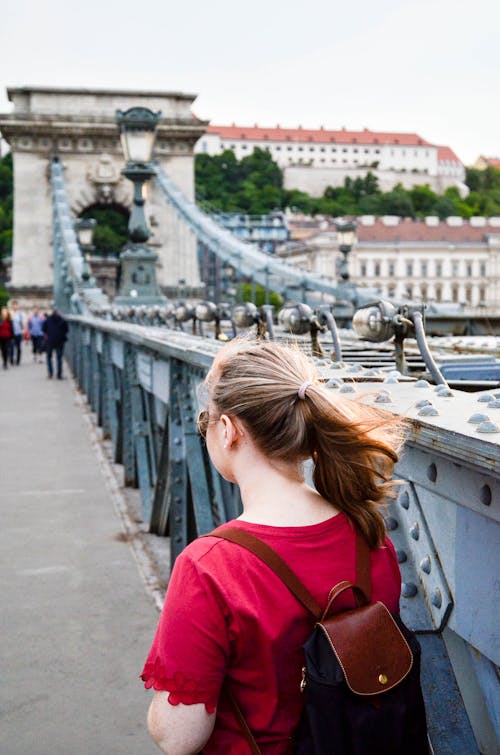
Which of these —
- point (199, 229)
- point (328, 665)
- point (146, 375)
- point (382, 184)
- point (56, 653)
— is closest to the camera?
point (328, 665)

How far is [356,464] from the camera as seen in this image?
5.47 feet

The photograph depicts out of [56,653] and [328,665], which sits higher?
[328,665]

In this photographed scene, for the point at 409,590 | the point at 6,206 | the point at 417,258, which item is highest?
the point at 6,206

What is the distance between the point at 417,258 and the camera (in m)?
86.5

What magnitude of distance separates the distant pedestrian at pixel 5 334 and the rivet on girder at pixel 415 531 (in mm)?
17942

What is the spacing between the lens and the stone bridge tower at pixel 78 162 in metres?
39.0

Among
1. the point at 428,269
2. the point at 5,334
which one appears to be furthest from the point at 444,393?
the point at 428,269

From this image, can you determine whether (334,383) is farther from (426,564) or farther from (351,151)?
(351,151)

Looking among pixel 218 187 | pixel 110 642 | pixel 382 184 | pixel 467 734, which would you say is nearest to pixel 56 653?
pixel 110 642

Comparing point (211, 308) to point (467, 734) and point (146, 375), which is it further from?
point (467, 734)

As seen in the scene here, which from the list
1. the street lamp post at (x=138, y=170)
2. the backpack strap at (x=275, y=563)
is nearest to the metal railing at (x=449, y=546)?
the backpack strap at (x=275, y=563)

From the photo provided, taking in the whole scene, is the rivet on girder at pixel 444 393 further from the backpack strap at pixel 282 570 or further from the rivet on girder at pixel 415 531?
the backpack strap at pixel 282 570

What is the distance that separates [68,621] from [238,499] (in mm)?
1013

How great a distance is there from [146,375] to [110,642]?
2.26 metres
